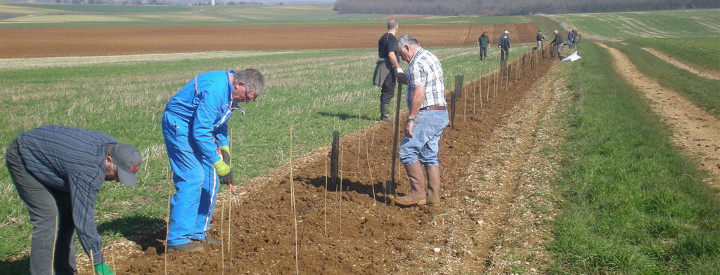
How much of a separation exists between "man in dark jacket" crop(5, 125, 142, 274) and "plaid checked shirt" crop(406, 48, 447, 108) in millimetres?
3179

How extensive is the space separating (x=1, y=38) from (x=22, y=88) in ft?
155

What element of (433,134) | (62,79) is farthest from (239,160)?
(62,79)

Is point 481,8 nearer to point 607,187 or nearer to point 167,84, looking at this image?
point 167,84

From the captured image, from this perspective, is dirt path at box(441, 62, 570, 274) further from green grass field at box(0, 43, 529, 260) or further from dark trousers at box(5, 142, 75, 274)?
dark trousers at box(5, 142, 75, 274)

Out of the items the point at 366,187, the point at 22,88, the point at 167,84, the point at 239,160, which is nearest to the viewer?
the point at 366,187

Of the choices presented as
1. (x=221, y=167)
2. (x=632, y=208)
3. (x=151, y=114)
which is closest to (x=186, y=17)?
(x=151, y=114)

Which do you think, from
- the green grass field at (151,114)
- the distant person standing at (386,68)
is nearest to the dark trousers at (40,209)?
the green grass field at (151,114)

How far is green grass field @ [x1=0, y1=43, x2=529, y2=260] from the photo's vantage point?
7148 millimetres

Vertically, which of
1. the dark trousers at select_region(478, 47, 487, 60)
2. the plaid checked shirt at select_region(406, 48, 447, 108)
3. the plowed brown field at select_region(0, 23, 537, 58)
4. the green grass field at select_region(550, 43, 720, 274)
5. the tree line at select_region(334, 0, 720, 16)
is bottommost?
the plowed brown field at select_region(0, 23, 537, 58)

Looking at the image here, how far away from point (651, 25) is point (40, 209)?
93.2 metres

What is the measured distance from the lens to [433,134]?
22.1 feet

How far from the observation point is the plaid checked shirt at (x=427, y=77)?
6559mm

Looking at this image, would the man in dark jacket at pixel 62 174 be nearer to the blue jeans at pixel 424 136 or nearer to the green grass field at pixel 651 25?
the blue jeans at pixel 424 136

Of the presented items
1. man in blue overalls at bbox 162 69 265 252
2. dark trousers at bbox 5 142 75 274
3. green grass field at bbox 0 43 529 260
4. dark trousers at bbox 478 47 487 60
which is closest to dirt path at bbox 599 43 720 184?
green grass field at bbox 0 43 529 260
